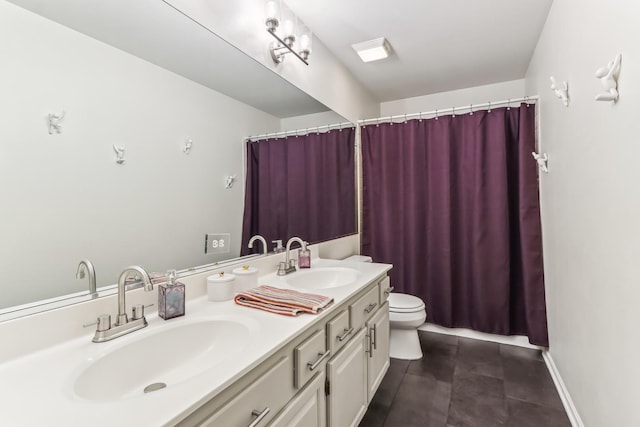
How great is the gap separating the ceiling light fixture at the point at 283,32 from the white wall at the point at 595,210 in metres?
1.34

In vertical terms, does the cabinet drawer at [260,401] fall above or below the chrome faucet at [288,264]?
below

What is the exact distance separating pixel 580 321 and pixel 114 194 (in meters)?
2.09

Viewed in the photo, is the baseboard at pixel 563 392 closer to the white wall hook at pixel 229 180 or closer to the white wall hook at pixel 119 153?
the white wall hook at pixel 229 180

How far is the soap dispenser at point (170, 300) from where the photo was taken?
1.01 meters

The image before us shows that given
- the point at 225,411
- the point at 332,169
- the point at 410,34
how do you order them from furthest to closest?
the point at 332,169, the point at 410,34, the point at 225,411

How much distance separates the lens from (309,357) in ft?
3.33

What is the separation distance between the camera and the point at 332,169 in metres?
2.45

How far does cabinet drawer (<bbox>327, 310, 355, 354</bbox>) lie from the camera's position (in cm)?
116

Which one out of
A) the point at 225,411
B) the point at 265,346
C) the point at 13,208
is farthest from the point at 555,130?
the point at 13,208

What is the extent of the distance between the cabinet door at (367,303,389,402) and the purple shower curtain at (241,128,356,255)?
2.22ft

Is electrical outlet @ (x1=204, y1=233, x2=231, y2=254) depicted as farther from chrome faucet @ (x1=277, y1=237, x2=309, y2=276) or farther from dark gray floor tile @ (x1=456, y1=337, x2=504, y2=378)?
dark gray floor tile @ (x1=456, y1=337, x2=504, y2=378)

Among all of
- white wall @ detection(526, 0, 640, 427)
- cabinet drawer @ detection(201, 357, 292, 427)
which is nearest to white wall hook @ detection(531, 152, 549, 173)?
white wall @ detection(526, 0, 640, 427)

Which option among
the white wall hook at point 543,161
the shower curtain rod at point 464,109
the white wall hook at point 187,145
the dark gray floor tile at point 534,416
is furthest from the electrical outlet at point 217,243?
the white wall hook at point 543,161

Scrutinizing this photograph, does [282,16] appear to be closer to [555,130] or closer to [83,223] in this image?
[83,223]
